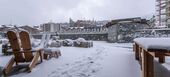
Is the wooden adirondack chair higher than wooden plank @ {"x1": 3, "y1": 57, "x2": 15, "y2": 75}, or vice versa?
the wooden adirondack chair

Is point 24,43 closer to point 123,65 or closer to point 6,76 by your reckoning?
point 6,76

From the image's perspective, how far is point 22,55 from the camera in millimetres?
8461

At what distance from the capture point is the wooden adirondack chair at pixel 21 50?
824cm

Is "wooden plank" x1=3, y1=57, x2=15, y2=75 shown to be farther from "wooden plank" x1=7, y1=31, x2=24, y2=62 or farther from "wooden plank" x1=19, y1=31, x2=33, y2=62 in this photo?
"wooden plank" x1=19, y1=31, x2=33, y2=62

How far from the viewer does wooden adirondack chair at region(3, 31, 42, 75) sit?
824 cm

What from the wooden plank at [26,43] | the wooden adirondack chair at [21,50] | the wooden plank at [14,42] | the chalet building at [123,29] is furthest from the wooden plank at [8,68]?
the chalet building at [123,29]

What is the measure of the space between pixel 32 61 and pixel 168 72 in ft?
16.4

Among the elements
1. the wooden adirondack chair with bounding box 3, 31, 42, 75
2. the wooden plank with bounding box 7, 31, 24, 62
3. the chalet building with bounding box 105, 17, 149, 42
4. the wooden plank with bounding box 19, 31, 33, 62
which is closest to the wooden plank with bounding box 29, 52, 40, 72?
the wooden adirondack chair with bounding box 3, 31, 42, 75

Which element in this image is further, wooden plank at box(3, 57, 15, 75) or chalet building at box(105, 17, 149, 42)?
chalet building at box(105, 17, 149, 42)

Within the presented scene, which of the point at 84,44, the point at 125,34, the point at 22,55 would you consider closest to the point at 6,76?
the point at 22,55

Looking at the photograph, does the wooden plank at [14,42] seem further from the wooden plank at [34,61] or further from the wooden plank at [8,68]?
the wooden plank at [34,61]

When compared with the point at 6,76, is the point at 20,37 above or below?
above

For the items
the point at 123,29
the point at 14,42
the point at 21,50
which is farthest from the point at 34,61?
the point at 123,29

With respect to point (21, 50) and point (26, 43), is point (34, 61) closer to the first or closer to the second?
point (21, 50)
